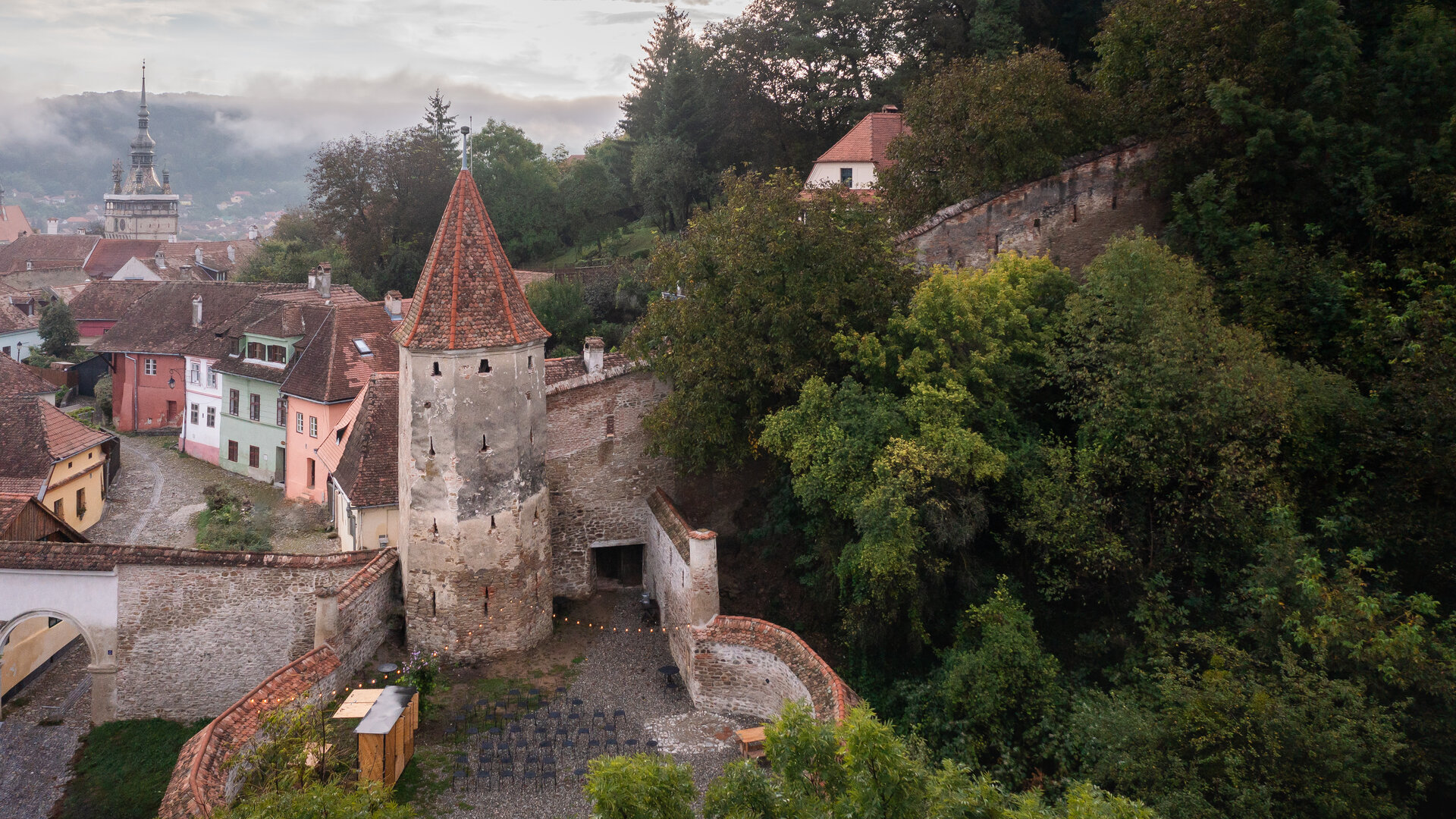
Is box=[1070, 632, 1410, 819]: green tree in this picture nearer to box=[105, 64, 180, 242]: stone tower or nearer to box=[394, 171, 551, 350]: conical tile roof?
box=[394, 171, 551, 350]: conical tile roof

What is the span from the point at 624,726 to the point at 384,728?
5372 millimetres

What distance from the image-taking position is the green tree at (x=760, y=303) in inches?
914

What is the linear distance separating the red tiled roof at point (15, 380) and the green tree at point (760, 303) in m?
27.8

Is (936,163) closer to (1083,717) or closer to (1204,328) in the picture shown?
(1204,328)

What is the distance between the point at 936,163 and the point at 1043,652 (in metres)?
16.0

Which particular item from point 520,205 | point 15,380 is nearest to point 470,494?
point 15,380

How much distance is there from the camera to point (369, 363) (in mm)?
39844

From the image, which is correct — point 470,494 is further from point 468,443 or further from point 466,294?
point 466,294

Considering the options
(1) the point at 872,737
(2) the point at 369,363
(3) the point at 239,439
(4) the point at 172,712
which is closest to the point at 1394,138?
(1) the point at 872,737

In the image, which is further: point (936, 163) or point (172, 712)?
point (936, 163)

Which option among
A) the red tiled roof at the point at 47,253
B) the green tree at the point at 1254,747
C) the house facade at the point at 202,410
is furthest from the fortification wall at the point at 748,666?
the red tiled roof at the point at 47,253

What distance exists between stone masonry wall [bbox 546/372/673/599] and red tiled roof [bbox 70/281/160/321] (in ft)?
167

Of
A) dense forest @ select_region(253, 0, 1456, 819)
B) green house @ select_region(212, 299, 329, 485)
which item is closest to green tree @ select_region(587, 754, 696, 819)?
dense forest @ select_region(253, 0, 1456, 819)

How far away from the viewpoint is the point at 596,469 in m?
27.5
